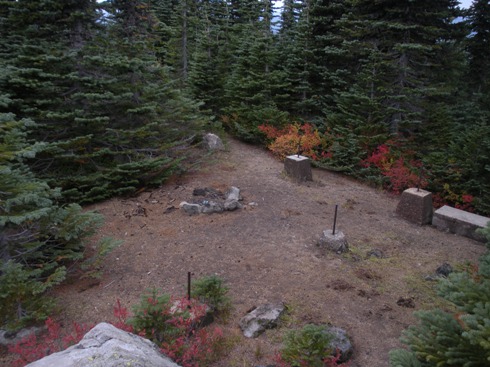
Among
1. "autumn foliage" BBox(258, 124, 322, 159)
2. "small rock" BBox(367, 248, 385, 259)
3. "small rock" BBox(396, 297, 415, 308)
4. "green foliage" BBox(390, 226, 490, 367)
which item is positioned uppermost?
"autumn foliage" BBox(258, 124, 322, 159)

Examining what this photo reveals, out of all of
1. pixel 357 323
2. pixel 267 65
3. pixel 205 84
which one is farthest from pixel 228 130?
pixel 357 323

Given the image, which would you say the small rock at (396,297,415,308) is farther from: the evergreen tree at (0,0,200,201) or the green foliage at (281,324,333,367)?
the evergreen tree at (0,0,200,201)

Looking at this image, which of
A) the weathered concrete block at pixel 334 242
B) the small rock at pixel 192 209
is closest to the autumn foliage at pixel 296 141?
the small rock at pixel 192 209

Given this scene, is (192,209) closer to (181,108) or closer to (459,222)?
(181,108)

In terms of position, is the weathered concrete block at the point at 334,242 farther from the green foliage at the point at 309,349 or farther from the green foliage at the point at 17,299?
the green foliage at the point at 17,299

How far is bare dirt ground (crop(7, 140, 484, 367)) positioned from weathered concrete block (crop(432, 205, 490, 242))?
0.75 feet

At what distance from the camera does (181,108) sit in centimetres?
1063

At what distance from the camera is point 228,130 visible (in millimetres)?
18391

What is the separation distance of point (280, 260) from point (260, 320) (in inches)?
80.3

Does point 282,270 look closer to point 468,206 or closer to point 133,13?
point 468,206

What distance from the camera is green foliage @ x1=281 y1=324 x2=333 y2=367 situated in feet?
11.8

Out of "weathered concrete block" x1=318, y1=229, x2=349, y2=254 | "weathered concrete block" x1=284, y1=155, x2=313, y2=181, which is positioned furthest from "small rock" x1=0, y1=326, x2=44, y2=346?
"weathered concrete block" x1=284, y1=155, x2=313, y2=181

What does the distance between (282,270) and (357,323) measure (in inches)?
69.1

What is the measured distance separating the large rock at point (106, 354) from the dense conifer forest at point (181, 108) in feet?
6.81
